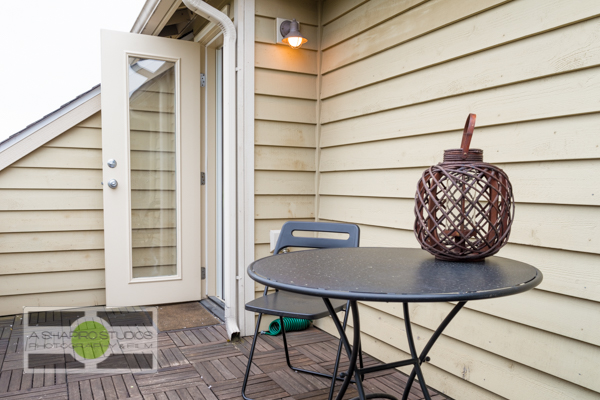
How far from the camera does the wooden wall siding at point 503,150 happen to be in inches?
60.6

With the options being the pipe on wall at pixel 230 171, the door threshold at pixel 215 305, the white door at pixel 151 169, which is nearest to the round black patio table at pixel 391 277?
the pipe on wall at pixel 230 171

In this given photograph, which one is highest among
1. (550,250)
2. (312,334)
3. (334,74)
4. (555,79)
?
(334,74)

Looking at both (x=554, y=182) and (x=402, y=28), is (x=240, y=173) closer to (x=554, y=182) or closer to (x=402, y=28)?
(x=402, y=28)

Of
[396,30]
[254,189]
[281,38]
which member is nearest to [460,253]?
[396,30]

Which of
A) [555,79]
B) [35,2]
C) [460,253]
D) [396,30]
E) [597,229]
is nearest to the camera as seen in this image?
[460,253]

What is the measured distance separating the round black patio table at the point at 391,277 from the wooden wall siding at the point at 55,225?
262 centimetres

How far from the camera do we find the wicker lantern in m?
1.20

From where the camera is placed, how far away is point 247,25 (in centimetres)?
286

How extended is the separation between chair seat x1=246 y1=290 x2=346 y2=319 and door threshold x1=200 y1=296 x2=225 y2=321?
1.31 metres

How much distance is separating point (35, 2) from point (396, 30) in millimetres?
7478

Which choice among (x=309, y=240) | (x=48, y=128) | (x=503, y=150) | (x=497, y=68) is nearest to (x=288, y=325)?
(x=309, y=240)

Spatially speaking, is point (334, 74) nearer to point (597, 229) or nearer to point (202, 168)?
point (202, 168)

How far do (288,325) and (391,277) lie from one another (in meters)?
1.99

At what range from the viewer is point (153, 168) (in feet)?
11.6
